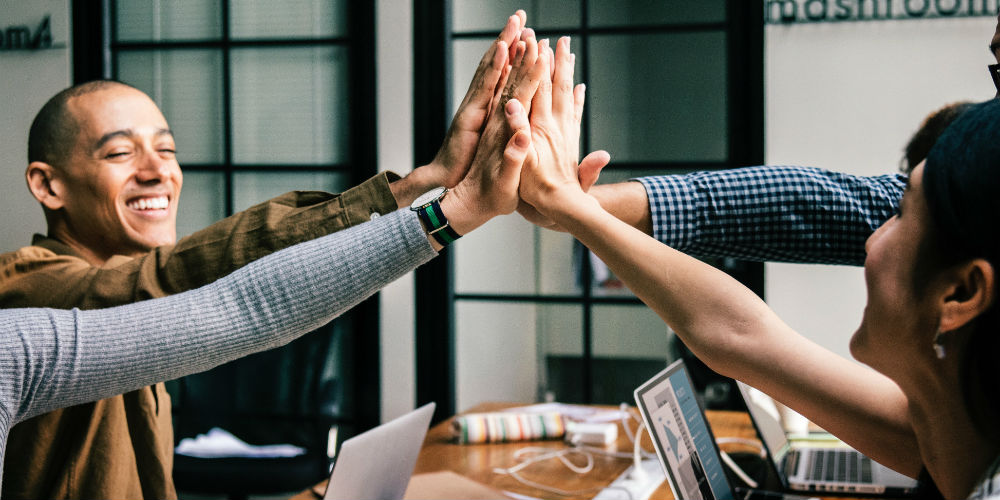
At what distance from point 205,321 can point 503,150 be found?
644 mm

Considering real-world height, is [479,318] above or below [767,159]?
below

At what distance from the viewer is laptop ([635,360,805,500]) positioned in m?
1.44

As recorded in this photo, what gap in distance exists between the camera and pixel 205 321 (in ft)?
3.67

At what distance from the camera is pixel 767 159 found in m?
3.62

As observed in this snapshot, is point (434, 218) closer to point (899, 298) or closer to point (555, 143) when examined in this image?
point (555, 143)

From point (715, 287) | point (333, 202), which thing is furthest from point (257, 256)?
point (715, 287)

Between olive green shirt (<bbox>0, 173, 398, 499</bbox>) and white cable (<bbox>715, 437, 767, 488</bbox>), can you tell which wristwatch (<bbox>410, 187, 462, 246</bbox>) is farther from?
white cable (<bbox>715, 437, 767, 488</bbox>)

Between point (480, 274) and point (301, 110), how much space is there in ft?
3.57

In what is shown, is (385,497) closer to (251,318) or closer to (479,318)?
(251,318)

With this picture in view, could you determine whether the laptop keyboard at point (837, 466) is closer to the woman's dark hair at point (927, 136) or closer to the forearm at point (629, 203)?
the woman's dark hair at point (927, 136)

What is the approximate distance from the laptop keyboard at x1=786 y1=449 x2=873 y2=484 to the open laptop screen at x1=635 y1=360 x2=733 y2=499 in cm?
44

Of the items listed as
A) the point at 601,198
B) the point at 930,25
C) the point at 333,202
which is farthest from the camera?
the point at 930,25

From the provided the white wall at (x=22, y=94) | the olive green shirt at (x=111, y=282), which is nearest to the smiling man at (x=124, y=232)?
the olive green shirt at (x=111, y=282)

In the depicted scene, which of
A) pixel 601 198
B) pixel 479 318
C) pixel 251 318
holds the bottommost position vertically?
pixel 479 318
